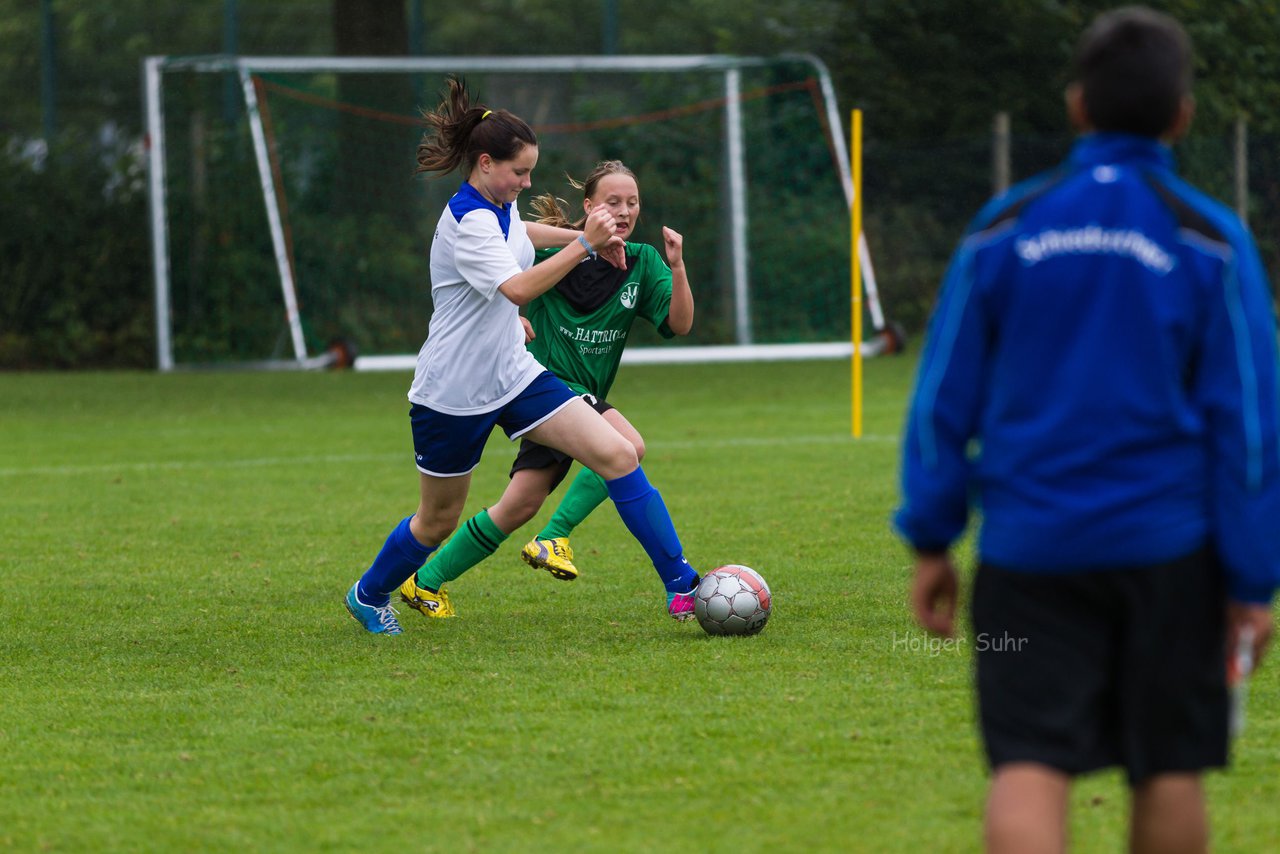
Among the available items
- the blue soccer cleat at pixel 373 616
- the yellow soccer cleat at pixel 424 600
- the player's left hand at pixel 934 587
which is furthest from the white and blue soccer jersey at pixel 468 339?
the player's left hand at pixel 934 587

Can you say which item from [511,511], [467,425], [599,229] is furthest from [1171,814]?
[511,511]

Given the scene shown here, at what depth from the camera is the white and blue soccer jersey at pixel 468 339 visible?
5871 mm

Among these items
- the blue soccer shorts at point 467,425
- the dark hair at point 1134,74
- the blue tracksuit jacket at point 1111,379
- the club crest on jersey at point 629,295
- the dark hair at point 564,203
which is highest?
the dark hair at point 1134,74

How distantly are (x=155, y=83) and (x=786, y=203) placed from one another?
652 centimetres

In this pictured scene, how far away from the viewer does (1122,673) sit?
2768 millimetres

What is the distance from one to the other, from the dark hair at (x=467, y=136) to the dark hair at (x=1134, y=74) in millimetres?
3206

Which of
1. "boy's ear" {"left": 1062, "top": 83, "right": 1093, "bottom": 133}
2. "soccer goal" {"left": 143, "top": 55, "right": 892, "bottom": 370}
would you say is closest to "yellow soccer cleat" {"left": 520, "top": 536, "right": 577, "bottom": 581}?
"boy's ear" {"left": 1062, "top": 83, "right": 1093, "bottom": 133}

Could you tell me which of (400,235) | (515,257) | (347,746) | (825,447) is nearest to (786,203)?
(400,235)

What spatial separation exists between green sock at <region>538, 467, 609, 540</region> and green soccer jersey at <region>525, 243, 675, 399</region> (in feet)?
1.17

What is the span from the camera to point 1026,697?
2738 mm

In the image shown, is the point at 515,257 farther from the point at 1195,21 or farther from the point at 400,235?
the point at 1195,21

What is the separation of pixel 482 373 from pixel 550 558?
1074 mm

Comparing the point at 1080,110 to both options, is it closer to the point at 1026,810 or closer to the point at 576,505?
the point at 1026,810

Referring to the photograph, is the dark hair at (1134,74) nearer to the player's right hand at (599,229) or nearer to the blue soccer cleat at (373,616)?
the player's right hand at (599,229)
